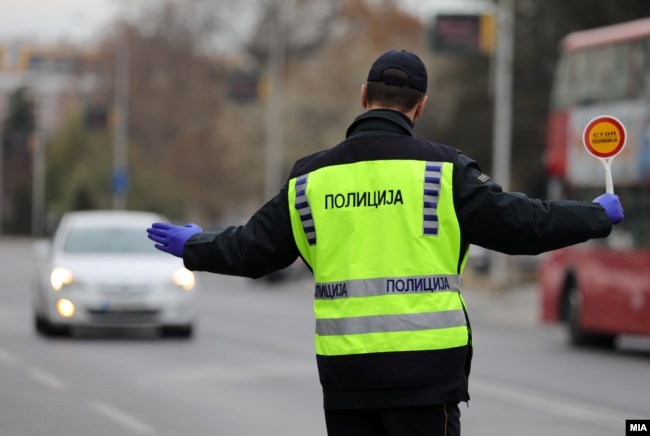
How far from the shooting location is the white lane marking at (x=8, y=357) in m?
17.9

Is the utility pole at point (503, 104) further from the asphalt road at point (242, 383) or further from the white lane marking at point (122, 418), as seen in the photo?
the white lane marking at point (122, 418)

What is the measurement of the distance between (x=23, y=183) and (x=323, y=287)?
111 m

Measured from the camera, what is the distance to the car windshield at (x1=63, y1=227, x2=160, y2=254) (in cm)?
2188

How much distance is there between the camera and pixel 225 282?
46125mm

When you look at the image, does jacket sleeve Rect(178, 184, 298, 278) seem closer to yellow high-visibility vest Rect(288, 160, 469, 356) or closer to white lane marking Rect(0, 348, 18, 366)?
yellow high-visibility vest Rect(288, 160, 469, 356)

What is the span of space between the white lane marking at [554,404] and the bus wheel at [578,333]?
581 cm

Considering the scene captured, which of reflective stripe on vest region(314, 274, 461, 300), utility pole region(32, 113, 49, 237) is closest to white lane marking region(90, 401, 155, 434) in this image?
reflective stripe on vest region(314, 274, 461, 300)

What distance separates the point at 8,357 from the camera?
1853cm

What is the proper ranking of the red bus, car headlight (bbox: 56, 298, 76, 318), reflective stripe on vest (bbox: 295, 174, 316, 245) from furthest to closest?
car headlight (bbox: 56, 298, 76, 318) < the red bus < reflective stripe on vest (bbox: 295, 174, 316, 245)

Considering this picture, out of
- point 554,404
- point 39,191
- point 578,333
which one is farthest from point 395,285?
point 39,191

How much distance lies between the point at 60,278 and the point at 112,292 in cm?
68

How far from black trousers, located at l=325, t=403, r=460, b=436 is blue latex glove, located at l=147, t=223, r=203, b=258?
2.83 feet

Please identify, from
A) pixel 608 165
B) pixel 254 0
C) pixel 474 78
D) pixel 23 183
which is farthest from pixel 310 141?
pixel 608 165

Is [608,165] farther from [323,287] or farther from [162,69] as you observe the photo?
[162,69]
